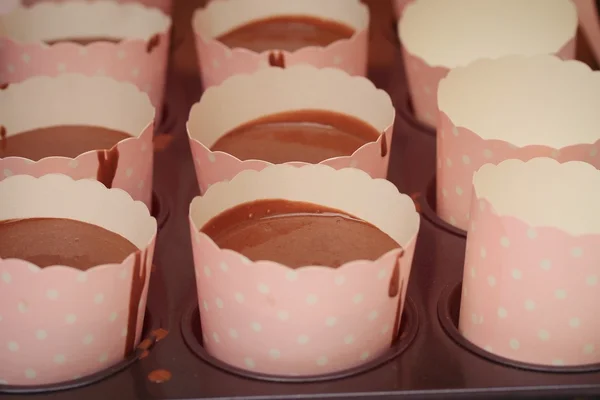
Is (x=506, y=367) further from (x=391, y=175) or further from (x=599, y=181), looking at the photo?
(x=391, y=175)

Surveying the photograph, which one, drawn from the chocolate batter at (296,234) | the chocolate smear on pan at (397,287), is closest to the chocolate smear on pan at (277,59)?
the chocolate batter at (296,234)

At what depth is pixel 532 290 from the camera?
125 centimetres

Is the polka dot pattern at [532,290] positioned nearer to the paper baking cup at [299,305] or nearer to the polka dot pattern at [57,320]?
the paper baking cup at [299,305]

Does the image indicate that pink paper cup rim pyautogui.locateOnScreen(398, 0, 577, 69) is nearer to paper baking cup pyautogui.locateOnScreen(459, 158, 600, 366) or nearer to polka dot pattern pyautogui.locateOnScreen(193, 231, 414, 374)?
paper baking cup pyautogui.locateOnScreen(459, 158, 600, 366)

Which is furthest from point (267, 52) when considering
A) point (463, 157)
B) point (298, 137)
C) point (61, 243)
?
point (61, 243)

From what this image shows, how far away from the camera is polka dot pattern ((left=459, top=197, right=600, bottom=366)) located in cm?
120

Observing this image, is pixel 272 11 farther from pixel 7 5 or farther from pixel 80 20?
pixel 7 5

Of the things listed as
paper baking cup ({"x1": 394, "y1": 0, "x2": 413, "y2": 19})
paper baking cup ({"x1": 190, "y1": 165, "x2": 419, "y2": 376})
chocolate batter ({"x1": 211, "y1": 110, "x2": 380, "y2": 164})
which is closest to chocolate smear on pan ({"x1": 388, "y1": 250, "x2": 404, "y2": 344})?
paper baking cup ({"x1": 190, "y1": 165, "x2": 419, "y2": 376})

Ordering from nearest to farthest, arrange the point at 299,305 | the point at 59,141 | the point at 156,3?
the point at 299,305
the point at 59,141
the point at 156,3

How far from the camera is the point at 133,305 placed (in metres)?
1.29

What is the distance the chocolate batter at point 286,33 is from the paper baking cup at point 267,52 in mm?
11

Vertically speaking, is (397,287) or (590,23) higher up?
(397,287)

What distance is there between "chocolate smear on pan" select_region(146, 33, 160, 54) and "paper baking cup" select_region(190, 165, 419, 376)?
1.61 ft

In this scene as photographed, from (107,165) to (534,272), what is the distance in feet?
2.13
